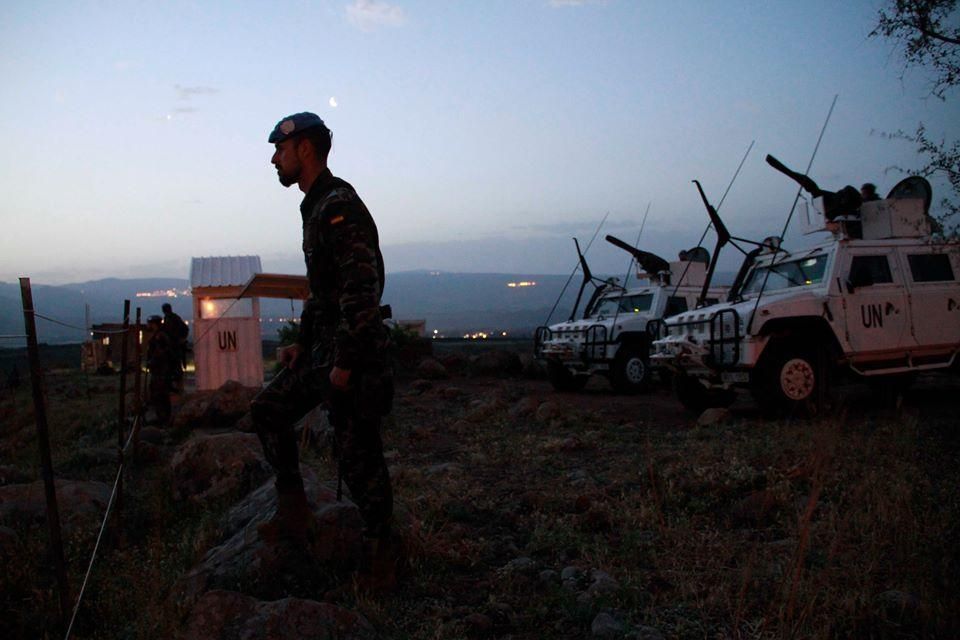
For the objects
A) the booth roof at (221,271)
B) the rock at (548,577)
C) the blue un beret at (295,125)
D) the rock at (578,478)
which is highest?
the booth roof at (221,271)

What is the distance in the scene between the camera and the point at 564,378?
15.3m

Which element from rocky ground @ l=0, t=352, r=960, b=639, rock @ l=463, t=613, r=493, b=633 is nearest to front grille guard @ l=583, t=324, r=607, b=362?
rocky ground @ l=0, t=352, r=960, b=639

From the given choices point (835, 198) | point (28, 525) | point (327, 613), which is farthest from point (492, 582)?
point (835, 198)

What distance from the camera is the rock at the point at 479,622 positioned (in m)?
3.28

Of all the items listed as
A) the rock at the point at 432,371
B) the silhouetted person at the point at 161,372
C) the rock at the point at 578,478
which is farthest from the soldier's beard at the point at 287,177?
the rock at the point at 432,371

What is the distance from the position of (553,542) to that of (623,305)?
426 inches

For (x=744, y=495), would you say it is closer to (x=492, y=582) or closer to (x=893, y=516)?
(x=893, y=516)

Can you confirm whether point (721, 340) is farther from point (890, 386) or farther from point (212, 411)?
point (212, 411)

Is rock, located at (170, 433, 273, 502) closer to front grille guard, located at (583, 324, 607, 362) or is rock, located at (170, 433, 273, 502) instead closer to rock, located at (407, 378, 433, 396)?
front grille guard, located at (583, 324, 607, 362)

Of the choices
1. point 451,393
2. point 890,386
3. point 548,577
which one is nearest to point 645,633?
point 548,577

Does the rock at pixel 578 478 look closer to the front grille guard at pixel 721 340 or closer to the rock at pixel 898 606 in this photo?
the rock at pixel 898 606

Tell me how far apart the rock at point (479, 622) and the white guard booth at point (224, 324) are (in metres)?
13.2

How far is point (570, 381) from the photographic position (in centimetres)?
1534

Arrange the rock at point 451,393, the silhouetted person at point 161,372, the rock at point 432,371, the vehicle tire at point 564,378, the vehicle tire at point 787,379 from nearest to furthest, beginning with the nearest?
the vehicle tire at point 787,379 → the silhouetted person at point 161,372 → the rock at point 451,393 → the vehicle tire at point 564,378 → the rock at point 432,371
